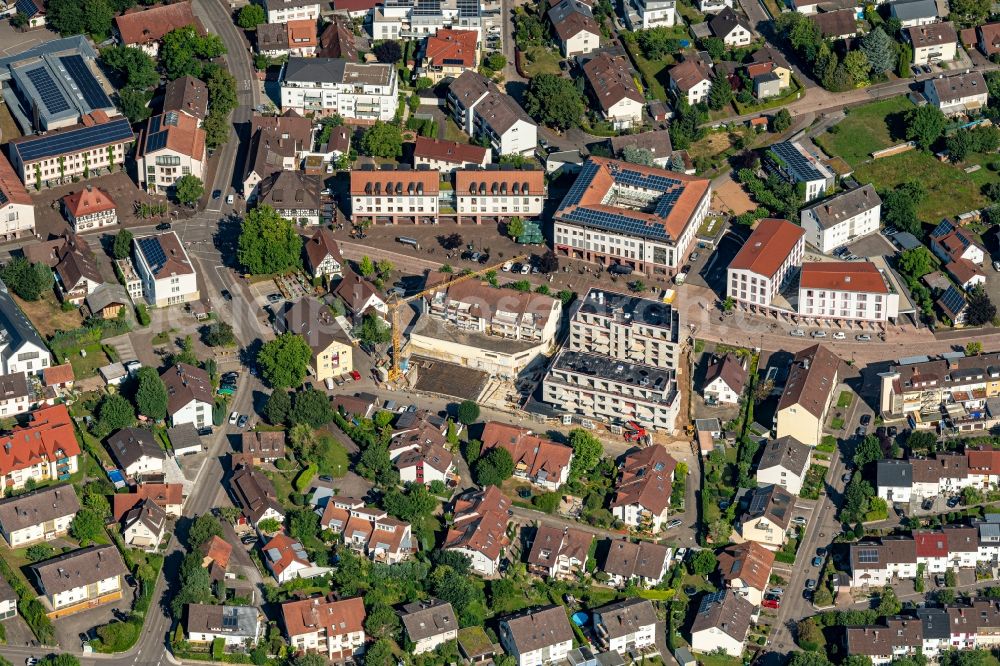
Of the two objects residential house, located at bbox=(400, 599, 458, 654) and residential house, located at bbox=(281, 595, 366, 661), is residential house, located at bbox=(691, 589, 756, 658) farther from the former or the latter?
residential house, located at bbox=(281, 595, 366, 661)

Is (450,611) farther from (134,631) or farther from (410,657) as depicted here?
(134,631)

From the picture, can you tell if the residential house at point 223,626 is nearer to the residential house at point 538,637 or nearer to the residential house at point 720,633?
the residential house at point 538,637

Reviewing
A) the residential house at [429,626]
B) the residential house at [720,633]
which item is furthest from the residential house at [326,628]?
the residential house at [720,633]

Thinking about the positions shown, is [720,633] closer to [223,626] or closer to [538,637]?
[538,637]

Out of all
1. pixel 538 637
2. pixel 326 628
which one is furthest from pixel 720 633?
pixel 326 628

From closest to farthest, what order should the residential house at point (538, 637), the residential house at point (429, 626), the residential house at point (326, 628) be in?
the residential house at point (538, 637) → the residential house at point (326, 628) → the residential house at point (429, 626)

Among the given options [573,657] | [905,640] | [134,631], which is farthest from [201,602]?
[905,640]
